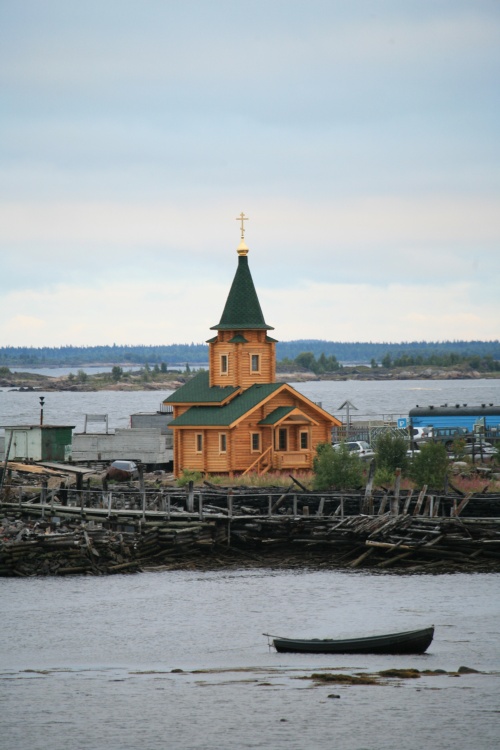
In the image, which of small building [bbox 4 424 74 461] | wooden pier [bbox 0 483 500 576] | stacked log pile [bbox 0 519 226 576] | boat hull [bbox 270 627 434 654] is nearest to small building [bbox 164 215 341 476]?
small building [bbox 4 424 74 461]

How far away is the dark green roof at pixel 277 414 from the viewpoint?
6438 cm

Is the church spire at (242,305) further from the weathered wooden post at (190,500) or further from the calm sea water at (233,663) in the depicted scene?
the calm sea water at (233,663)

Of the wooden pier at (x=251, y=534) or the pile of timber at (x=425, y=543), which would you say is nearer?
the wooden pier at (x=251, y=534)

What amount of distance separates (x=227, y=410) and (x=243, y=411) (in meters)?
1.20

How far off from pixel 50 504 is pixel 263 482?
1144cm

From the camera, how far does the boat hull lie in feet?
112

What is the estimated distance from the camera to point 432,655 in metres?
35.2

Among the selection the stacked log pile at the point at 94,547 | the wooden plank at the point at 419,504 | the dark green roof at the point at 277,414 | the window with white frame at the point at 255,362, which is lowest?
the stacked log pile at the point at 94,547

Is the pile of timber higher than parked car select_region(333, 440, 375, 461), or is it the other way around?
parked car select_region(333, 440, 375, 461)

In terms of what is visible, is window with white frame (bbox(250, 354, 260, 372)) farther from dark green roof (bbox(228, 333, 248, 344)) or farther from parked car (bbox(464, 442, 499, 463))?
parked car (bbox(464, 442, 499, 463))

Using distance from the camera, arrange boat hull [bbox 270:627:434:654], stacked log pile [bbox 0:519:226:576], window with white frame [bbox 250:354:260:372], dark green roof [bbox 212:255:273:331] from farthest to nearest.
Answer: window with white frame [bbox 250:354:260:372], dark green roof [bbox 212:255:273:331], stacked log pile [bbox 0:519:226:576], boat hull [bbox 270:627:434:654]

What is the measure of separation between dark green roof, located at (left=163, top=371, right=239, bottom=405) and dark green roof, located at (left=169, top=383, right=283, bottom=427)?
0.39 metres

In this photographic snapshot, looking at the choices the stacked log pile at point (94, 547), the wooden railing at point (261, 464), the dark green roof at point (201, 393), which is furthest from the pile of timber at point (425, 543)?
the dark green roof at point (201, 393)

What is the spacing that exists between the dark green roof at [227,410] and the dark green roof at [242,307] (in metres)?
3.20
